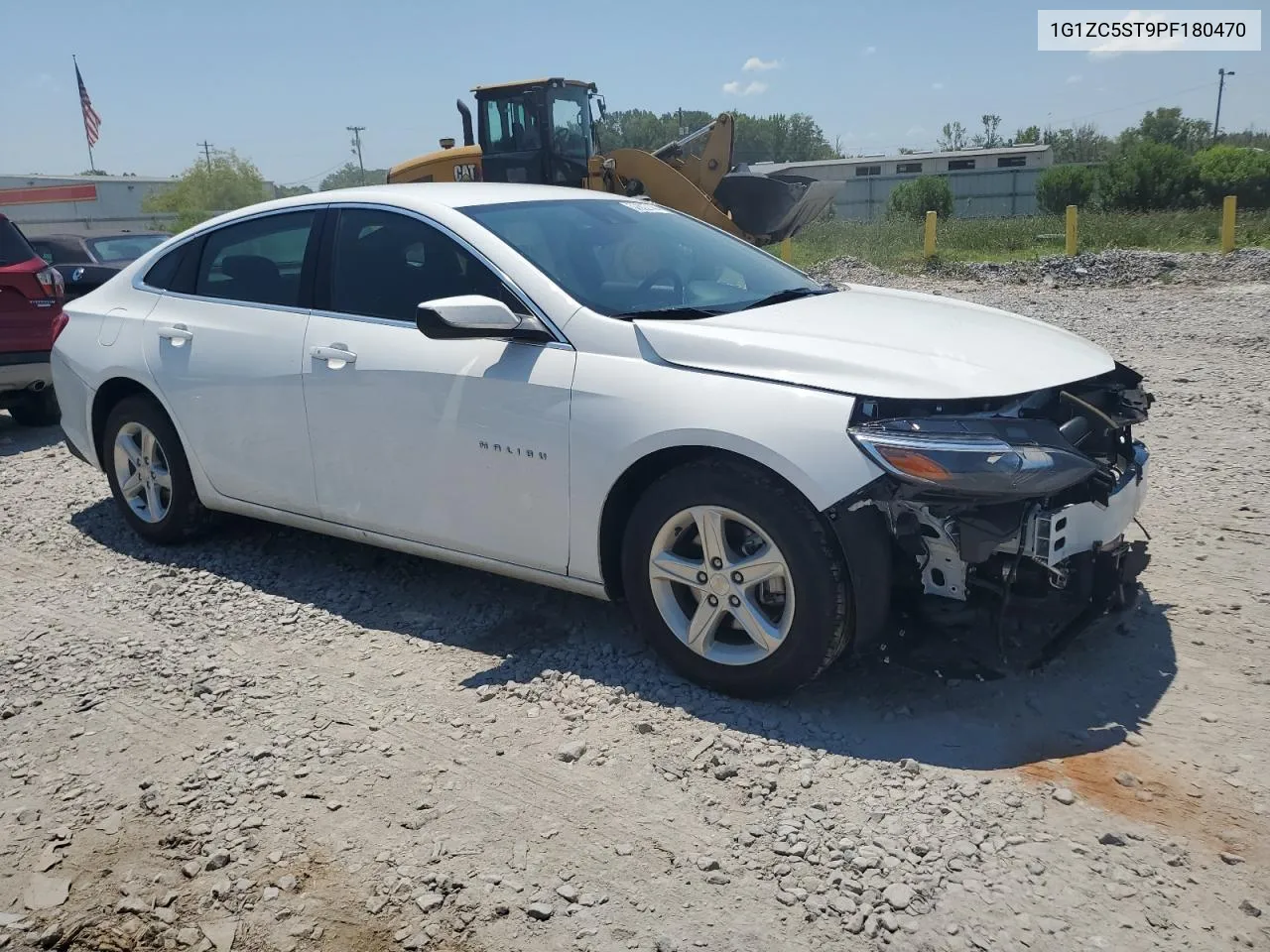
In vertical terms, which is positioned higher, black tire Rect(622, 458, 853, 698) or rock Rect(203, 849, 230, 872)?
black tire Rect(622, 458, 853, 698)

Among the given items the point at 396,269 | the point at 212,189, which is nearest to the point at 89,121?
the point at 212,189

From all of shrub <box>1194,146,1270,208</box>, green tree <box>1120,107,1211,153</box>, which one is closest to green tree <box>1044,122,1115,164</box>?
green tree <box>1120,107,1211,153</box>

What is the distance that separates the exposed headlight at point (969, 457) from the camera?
3.20m

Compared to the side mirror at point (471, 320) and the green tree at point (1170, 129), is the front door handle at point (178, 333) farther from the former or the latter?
the green tree at point (1170, 129)

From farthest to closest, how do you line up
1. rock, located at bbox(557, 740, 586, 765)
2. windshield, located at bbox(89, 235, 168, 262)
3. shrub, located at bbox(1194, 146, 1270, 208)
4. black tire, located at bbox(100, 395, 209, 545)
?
shrub, located at bbox(1194, 146, 1270, 208) < windshield, located at bbox(89, 235, 168, 262) < black tire, located at bbox(100, 395, 209, 545) < rock, located at bbox(557, 740, 586, 765)

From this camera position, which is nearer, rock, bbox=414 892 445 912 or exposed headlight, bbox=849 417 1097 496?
rock, bbox=414 892 445 912

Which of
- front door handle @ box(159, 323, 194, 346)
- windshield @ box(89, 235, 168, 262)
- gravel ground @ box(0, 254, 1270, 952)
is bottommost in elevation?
gravel ground @ box(0, 254, 1270, 952)

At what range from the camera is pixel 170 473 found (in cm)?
534

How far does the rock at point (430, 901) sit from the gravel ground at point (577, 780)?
1 cm

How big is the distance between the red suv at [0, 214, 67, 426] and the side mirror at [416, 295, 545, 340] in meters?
5.86

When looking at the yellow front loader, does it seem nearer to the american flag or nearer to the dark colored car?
the dark colored car

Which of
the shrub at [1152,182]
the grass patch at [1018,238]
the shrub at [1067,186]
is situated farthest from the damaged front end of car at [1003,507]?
the shrub at [1152,182]

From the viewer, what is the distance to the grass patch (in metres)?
21.8

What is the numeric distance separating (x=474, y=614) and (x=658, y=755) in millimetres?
1400
